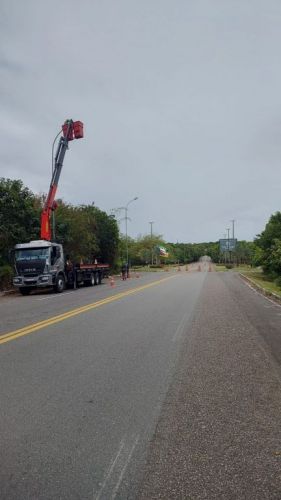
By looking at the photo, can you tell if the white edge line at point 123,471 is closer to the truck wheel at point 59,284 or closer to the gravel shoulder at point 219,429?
the gravel shoulder at point 219,429

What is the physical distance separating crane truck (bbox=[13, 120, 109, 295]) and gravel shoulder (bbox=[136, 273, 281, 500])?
54.7 feet

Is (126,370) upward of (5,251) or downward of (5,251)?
downward

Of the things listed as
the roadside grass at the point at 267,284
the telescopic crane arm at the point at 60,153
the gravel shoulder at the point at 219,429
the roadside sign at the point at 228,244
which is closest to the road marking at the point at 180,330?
the gravel shoulder at the point at 219,429

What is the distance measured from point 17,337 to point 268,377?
542cm

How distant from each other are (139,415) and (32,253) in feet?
68.0

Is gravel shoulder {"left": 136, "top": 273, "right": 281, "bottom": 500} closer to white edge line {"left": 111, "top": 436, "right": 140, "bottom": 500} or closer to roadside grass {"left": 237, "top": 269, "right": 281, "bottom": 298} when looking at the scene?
white edge line {"left": 111, "top": 436, "right": 140, "bottom": 500}

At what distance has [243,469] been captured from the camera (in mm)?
3781

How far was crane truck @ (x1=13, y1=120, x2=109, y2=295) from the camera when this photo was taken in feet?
A: 80.5

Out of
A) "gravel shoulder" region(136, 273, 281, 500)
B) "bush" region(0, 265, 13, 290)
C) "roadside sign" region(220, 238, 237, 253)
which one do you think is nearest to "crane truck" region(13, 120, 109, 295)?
"bush" region(0, 265, 13, 290)

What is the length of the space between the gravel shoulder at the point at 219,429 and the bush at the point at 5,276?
20.2 meters

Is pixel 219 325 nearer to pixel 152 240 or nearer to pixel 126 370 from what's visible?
pixel 126 370

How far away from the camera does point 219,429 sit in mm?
4641

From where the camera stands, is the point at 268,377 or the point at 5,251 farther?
the point at 5,251

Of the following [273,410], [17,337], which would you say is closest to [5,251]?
[17,337]
